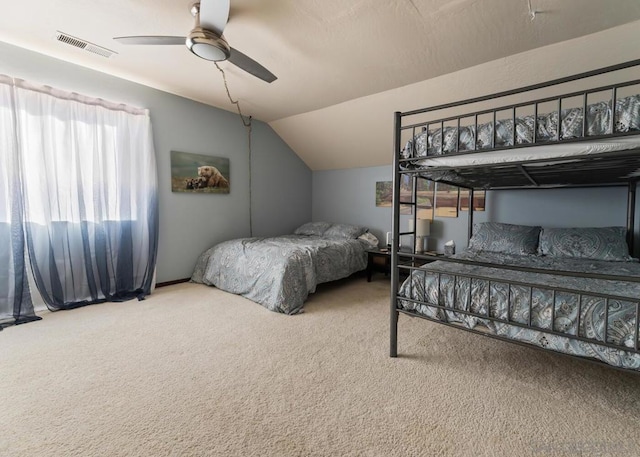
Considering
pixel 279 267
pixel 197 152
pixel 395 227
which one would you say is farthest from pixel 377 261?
pixel 197 152

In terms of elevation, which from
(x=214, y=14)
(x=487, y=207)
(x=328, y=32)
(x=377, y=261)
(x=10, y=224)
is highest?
(x=328, y=32)

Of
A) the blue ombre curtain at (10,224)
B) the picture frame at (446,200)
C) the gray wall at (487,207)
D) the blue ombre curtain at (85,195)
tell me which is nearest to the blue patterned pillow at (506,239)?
the gray wall at (487,207)

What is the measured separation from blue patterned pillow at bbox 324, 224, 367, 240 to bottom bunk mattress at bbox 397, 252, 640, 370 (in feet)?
7.76

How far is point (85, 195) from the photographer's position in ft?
10.4

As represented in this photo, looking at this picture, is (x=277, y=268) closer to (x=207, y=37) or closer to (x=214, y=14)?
(x=207, y=37)

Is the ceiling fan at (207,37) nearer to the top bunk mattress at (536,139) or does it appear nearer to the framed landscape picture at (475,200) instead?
the top bunk mattress at (536,139)

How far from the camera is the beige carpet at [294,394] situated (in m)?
1.36

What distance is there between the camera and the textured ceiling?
2.09 metres

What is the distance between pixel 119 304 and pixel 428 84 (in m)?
4.21

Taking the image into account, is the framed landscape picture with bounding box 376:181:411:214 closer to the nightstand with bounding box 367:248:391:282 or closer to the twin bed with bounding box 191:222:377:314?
the twin bed with bounding box 191:222:377:314

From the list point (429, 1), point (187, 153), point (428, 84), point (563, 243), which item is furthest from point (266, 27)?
point (563, 243)

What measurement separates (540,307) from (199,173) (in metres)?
4.08

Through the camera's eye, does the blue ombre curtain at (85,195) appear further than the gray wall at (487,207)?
No

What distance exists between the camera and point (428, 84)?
3.24 metres
